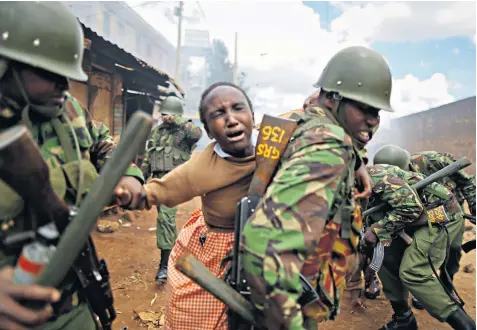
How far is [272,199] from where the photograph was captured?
4.10 ft

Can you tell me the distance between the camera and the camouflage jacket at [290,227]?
1193 millimetres

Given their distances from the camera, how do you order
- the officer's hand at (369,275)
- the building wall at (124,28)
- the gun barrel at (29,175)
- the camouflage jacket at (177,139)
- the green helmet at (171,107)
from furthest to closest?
the building wall at (124,28) → the green helmet at (171,107) → the camouflage jacket at (177,139) → the officer's hand at (369,275) → the gun barrel at (29,175)

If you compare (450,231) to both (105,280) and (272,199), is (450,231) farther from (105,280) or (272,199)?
(105,280)

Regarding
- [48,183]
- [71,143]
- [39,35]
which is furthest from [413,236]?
[39,35]

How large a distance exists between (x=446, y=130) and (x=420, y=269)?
14397 millimetres

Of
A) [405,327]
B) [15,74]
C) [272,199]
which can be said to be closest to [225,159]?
[272,199]

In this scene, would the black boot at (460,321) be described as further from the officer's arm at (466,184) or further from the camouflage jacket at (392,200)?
the officer's arm at (466,184)

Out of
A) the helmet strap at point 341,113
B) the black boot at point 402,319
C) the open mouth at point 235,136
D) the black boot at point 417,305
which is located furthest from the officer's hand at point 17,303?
the black boot at point 417,305

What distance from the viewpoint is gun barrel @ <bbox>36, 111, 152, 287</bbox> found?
1.18 meters

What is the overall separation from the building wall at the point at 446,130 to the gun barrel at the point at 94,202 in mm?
14501

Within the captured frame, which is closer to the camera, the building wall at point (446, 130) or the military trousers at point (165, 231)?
the military trousers at point (165, 231)

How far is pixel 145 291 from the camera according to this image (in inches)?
174

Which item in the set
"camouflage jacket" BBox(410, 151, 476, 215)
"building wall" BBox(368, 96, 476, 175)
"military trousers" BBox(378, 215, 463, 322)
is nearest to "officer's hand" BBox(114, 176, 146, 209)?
"military trousers" BBox(378, 215, 463, 322)

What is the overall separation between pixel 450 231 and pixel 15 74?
4.29m
